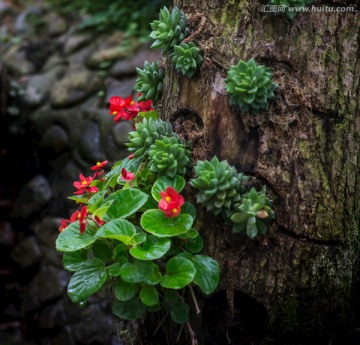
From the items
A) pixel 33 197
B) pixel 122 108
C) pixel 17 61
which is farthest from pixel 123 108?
pixel 17 61

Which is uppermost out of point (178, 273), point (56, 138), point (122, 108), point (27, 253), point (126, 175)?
point (122, 108)

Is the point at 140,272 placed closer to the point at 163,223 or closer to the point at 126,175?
the point at 163,223

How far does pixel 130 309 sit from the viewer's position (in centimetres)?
174

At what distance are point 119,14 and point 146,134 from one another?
284 cm

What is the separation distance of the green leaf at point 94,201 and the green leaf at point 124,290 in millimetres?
297

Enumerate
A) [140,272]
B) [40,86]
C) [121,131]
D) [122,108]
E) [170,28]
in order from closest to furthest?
[140,272], [170,28], [122,108], [121,131], [40,86]

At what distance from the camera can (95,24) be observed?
172 inches

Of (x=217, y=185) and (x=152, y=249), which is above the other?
(x=217, y=185)

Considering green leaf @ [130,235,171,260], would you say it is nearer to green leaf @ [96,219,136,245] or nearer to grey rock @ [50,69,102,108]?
green leaf @ [96,219,136,245]

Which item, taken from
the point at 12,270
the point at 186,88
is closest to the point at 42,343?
the point at 12,270

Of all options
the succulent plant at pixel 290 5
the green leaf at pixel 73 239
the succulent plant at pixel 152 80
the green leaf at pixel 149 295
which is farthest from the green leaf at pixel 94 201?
the succulent plant at pixel 290 5

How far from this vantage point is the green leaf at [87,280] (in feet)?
5.46

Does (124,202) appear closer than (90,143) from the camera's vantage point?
Yes

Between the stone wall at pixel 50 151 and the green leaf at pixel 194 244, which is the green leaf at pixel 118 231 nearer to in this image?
the green leaf at pixel 194 244
